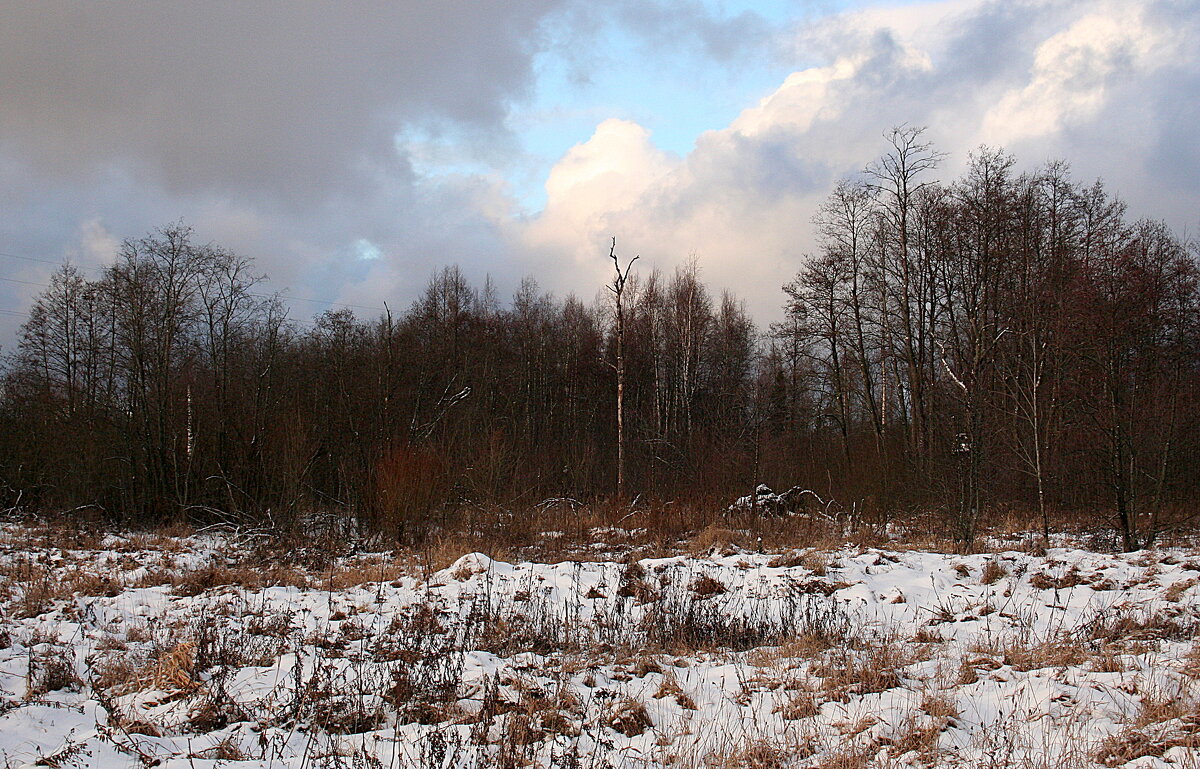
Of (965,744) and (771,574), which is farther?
(771,574)

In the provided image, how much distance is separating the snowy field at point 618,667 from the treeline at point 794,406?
2.89 metres

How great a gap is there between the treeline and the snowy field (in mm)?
2892

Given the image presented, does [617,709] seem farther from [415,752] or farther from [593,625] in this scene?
[593,625]

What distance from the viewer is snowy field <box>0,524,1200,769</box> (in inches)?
166

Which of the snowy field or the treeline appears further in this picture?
the treeline

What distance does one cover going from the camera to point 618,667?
609cm

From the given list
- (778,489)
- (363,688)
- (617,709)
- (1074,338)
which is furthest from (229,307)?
(1074,338)

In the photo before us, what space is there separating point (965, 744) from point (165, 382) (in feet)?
63.3

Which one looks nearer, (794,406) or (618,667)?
(618,667)

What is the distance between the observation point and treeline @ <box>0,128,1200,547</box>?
39.1ft

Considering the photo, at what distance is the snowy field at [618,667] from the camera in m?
4.21

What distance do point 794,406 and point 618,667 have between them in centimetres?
2614

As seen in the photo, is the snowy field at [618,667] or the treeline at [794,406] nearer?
the snowy field at [618,667]

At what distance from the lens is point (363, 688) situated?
17.2 feet
